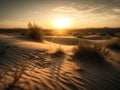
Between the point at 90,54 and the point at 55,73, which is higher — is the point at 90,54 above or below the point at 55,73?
above

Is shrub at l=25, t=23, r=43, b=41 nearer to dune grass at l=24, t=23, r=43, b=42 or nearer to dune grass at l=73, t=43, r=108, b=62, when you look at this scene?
dune grass at l=24, t=23, r=43, b=42

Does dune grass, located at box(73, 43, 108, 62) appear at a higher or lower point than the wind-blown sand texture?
higher

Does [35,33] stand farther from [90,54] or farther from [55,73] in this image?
[55,73]

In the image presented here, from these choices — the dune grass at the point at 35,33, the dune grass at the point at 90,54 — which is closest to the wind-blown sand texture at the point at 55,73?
the dune grass at the point at 90,54

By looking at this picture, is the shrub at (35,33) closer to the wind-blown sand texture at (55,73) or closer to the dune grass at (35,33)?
the dune grass at (35,33)

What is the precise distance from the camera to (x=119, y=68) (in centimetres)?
520

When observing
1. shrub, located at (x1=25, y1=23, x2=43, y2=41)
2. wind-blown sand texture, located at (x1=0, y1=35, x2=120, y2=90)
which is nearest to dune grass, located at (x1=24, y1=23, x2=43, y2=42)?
shrub, located at (x1=25, y1=23, x2=43, y2=41)

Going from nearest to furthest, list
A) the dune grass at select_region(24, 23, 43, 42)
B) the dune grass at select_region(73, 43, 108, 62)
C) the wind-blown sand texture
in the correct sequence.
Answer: the wind-blown sand texture → the dune grass at select_region(73, 43, 108, 62) → the dune grass at select_region(24, 23, 43, 42)

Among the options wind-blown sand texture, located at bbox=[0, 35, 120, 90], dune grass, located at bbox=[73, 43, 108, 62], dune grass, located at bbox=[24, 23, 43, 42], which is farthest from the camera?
dune grass, located at bbox=[24, 23, 43, 42]

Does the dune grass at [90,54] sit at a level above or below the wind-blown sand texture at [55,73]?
above

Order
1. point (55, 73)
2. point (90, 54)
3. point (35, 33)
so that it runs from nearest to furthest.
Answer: point (55, 73)
point (90, 54)
point (35, 33)

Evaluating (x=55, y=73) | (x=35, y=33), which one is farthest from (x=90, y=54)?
(x=35, y=33)

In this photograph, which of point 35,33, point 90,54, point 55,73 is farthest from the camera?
point 35,33

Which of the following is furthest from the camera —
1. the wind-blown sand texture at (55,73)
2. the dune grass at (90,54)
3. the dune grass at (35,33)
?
the dune grass at (35,33)
